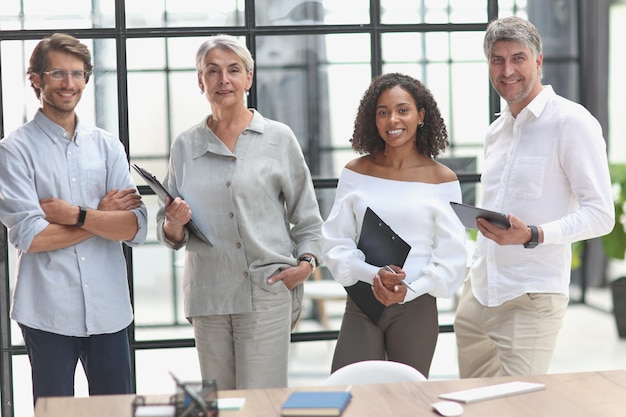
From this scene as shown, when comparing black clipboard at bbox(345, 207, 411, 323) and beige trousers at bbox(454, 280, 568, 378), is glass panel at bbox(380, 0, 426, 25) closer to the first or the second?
black clipboard at bbox(345, 207, 411, 323)

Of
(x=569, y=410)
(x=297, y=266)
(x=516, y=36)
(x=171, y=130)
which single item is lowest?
(x=569, y=410)

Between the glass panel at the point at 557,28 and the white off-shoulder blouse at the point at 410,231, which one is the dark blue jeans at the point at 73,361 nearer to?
the white off-shoulder blouse at the point at 410,231

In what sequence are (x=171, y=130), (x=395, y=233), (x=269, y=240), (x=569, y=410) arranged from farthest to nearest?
(x=171, y=130) < (x=269, y=240) < (x=395, y=233) < (x=569, y=410)

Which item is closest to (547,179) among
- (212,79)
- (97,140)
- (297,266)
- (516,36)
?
(516,36)

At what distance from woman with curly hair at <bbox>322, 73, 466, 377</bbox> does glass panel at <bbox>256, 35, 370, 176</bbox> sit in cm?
70

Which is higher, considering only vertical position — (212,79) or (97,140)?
(212,79)

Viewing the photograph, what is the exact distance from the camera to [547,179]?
314cm

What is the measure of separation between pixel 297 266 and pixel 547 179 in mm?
979

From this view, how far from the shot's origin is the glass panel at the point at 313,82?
398 cm

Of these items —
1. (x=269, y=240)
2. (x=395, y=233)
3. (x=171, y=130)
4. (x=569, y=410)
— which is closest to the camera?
(x=569, y=410)

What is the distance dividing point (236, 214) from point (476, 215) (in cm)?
89

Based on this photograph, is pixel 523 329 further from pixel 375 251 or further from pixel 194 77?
pixel 194 77

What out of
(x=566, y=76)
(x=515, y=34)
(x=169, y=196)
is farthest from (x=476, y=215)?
(x=566, y=76)

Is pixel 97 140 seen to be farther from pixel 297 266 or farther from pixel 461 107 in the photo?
pixel 461 107
